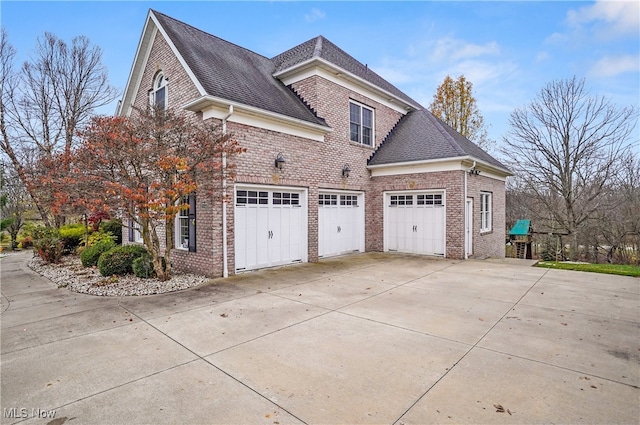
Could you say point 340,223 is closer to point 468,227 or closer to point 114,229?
point 468,227

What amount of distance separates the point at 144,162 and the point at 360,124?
8.55 metres

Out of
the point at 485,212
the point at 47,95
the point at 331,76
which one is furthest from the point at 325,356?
the point at 47,95

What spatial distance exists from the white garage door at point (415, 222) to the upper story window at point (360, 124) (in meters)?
2.55

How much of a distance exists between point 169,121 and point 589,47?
1756 centimetres

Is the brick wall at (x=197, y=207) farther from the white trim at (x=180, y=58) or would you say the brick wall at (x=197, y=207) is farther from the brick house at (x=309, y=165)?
the white trim at (x=180, y=58)

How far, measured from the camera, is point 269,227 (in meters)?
9.51

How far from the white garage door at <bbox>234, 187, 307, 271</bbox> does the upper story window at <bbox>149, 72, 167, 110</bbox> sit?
447 cm

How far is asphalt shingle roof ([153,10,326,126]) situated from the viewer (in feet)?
28.8

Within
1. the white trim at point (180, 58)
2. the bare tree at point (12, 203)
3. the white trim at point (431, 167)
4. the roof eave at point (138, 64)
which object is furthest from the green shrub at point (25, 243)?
the white trim at point (431, 167)

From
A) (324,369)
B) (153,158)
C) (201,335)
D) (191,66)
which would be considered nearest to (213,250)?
(153,158)

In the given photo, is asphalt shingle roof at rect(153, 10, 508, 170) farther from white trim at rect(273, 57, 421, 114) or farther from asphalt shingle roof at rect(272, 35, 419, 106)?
white trim at rect(273, 57, 421, 114)

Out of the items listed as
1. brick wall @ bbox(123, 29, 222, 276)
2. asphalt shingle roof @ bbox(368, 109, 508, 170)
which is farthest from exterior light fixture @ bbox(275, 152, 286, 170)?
asphalt shingle roof @ bbox(368, 109, 508, 170)

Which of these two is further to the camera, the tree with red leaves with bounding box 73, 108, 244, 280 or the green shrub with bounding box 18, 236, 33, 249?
the green shrub with bounding box 18, 236, 33, 249

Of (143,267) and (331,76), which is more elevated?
(331,76)
